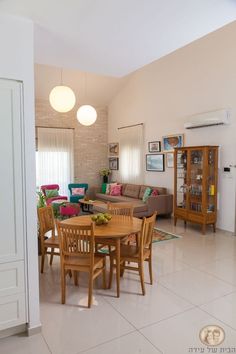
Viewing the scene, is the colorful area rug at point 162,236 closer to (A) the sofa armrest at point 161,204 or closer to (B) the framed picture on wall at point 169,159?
(A) the sofa armrest at point 161,204

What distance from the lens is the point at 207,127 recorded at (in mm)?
5609

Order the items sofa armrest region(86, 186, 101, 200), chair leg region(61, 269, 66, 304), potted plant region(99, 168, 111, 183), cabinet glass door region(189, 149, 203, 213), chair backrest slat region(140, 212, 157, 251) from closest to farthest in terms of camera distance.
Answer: chair leg region(61, 269, 66, 304) → chair backrest slat region(140, 212, 157, 251) → cabinet glass door region(189, 149, 203, 213) → sofa armrest region(86, 186, 101, 200) → potted plant region(99, 168, 111, 183)

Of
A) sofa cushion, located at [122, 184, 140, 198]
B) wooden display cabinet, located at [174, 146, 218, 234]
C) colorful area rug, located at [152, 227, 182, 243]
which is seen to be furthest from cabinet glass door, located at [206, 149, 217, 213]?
sofa cushion, located at [122, 184, 140, 198]

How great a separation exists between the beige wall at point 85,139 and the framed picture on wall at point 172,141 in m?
2.94

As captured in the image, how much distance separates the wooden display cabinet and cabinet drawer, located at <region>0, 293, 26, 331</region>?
3.96 m

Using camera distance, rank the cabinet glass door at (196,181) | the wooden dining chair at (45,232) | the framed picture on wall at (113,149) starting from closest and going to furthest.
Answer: the wooden dining chair at (45,232)
the cabinet glass door at (196,181)
the framed picture on wall at (113,149)

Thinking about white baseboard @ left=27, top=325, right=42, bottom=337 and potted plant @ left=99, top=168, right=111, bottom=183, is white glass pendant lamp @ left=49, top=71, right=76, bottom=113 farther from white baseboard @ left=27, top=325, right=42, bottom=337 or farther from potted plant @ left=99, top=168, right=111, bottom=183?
potted plant @ left=99, top=168, right=111, bottom=183

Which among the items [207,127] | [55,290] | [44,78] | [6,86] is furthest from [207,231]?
[44,78]

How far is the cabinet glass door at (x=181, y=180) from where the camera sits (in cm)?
581

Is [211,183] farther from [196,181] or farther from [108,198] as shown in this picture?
[108,198]

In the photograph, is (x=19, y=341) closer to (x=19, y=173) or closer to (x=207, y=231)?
(x=19, y=173)

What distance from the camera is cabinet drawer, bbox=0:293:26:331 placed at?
7.07 ft

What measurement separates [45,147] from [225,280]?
6347mm

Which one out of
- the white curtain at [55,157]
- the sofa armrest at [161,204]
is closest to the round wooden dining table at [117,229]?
the sofa armrest at [161,204]
